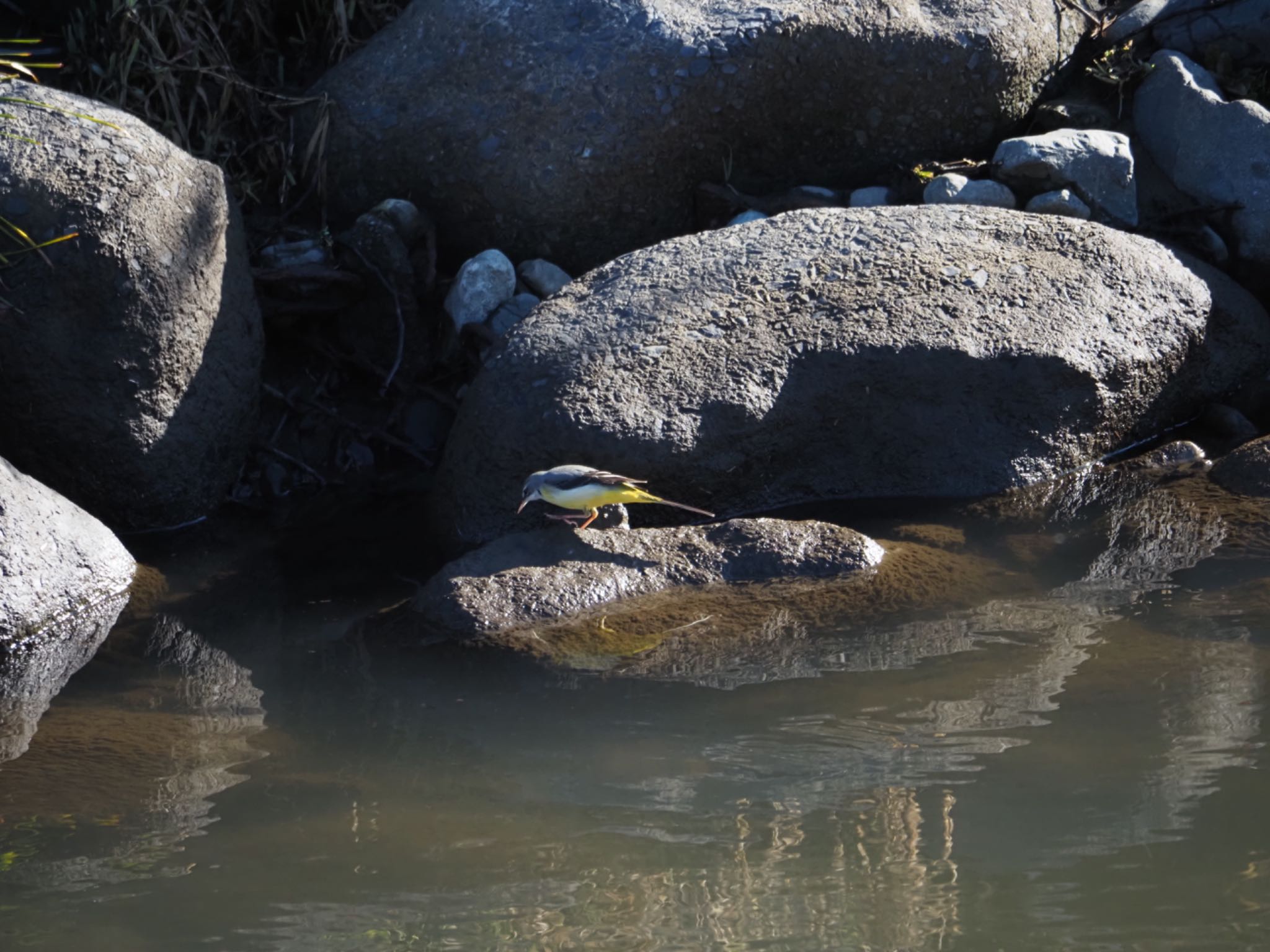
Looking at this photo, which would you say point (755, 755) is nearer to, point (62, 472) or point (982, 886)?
point (982, 886)

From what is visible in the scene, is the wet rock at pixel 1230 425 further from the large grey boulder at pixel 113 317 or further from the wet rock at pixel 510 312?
the large grey boulder at pixel 113 317

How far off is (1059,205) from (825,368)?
1703 mm

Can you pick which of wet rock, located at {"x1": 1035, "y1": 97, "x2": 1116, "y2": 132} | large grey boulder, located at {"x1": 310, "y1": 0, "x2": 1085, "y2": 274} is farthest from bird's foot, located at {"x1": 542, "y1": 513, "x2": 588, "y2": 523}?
wet rock, located at {"x1": 1035, "y1": 97, "x2": 1116, "y2": 132}

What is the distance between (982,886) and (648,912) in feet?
2.16

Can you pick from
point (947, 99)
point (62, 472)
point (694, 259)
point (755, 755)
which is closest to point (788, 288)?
point (694, 259)

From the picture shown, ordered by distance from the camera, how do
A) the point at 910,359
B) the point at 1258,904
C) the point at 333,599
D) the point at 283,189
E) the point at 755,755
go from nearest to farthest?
1. the point at 1258,904
2. the point at 755,755
3. the point at 333,599
4. the point at 910,359
5. the point at 283,189

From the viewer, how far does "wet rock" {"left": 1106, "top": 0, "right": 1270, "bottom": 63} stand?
6941 millimetres

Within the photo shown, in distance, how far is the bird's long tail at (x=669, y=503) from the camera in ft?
15.2

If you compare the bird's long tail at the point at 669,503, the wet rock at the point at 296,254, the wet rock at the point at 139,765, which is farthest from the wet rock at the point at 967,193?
the wet rock at the point at 139,765

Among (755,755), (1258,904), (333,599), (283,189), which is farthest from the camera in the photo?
(283,189)

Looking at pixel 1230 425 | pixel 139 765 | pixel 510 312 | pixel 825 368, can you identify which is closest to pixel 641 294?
pixel 825 368

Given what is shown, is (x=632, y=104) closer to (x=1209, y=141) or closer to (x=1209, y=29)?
(x=1209, y=141)

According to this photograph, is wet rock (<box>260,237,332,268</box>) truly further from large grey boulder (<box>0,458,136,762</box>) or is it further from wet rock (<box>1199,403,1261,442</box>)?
wet rock (<box>1199,403,1261,442</box>)

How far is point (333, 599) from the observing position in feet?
15.5
